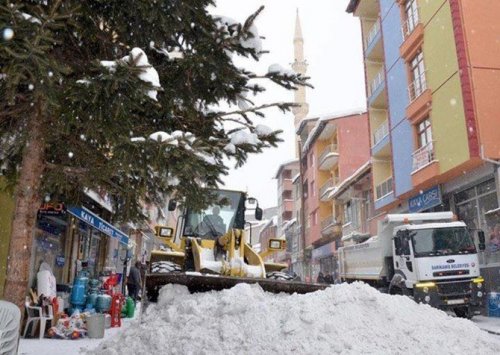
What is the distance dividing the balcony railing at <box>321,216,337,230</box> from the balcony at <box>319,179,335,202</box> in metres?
1.62

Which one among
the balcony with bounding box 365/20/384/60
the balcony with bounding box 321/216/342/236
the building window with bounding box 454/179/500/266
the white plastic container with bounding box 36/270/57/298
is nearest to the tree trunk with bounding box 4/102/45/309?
the white plastic container with bounding box 36/270/57/298

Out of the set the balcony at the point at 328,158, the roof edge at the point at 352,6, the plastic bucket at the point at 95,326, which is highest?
the roof edge at the point at 352,6

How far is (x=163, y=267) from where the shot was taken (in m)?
8.42

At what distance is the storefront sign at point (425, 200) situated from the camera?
1781cm

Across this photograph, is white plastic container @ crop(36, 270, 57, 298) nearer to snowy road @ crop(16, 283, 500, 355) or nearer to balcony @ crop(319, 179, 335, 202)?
snowy road @ crop(16, 283, 500, 355)

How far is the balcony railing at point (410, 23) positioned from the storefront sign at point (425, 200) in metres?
7.05

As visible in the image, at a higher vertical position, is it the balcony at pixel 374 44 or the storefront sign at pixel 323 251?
the balcony at pixel 374 44

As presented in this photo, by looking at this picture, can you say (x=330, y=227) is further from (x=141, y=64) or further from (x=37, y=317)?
(x=141, y=64)

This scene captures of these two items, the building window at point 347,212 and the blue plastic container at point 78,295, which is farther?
the building window at point 347,212

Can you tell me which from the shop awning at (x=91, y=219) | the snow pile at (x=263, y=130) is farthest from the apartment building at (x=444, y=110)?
the shop awning at (x=91, y=219)

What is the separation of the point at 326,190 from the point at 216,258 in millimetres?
28275

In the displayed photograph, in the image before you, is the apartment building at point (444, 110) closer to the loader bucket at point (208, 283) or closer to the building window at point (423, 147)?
the building window at point (423, 147)

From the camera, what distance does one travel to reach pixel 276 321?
207 inches

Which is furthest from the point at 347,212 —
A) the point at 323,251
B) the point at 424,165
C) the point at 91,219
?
the point at 91,219
